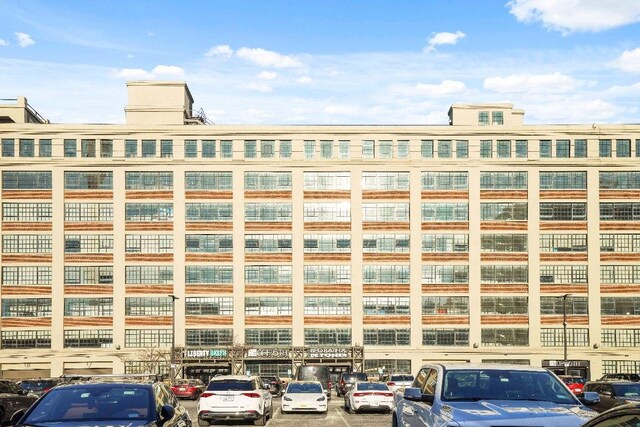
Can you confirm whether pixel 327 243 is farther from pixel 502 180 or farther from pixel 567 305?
pixel 567 305

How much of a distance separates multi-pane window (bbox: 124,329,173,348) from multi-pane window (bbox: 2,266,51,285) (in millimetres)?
8157

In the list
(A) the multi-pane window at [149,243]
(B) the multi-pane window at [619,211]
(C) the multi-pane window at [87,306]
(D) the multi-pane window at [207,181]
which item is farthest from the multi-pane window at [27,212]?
(B) the multi-pane window at [619,211]

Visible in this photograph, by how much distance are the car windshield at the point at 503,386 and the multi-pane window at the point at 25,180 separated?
69.4 m

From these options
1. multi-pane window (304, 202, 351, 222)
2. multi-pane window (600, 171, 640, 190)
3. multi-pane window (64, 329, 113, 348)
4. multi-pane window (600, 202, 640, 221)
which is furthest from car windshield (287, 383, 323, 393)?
multi-pane window (600, 171, 640, 190)

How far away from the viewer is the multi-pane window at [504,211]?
7875 cm

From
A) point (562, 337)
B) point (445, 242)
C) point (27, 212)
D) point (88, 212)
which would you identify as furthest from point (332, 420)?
point (27, 212)

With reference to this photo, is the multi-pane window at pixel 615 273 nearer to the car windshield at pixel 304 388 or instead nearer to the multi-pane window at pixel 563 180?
the multi-pane window at pixel 563 180

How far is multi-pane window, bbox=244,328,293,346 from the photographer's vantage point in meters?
78.4

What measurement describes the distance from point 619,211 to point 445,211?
1489 cm

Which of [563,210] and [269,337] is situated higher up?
[563,210]

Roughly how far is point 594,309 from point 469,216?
43.6 ft

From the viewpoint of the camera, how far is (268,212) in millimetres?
78562

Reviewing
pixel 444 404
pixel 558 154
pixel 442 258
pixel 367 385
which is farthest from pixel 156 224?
pixel 444 404

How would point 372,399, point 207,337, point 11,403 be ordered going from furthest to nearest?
point 207,337 → point 372,399 → point 11,403
